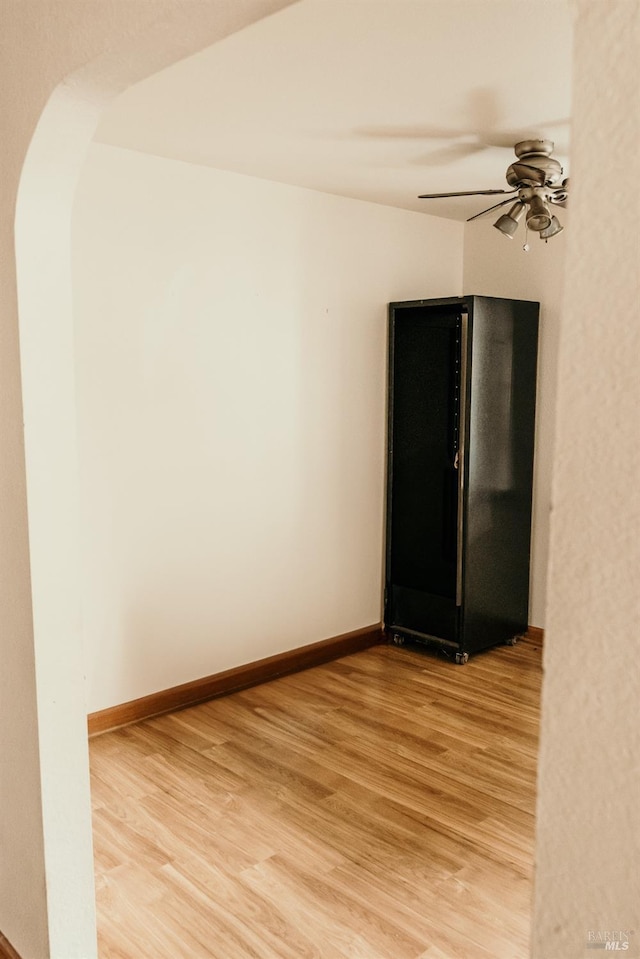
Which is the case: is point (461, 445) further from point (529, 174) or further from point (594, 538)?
point (594, 538)

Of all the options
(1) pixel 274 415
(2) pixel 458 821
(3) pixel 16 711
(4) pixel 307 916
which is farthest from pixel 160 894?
(1) pixel 274 415

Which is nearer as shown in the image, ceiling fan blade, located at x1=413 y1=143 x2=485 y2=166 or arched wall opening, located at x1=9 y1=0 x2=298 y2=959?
arched wall opening, located at x1=9 y1=0 x2=298 y2=959

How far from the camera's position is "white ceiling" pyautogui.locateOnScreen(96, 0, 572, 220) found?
6.64 ft

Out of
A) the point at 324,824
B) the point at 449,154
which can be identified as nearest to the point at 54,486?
the point at 324,824

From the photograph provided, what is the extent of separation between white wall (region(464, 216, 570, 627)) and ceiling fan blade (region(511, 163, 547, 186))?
57.6 inches

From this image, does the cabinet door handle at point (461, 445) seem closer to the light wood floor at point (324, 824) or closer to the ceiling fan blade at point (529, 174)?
the light wood floor at point (324, 824)

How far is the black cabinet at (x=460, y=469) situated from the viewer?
Answer: 4129 mm

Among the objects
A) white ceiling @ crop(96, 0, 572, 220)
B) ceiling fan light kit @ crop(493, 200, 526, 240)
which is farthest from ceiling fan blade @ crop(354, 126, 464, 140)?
ceiling fan light kit @ crop(493, 200, 526, 240)

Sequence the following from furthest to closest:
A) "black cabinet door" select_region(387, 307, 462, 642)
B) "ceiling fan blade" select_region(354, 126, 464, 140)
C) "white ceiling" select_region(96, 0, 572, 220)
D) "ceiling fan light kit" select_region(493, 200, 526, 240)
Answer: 1. "black cabinet door" select_region(387, 307, 462, 642)
2. "ceiling fan light kit" select_region(493, 200, 526, 240)
3. "ceiling fan blade" select_region(354, 126, 464, 140)
4. "white ceiling" select_region(96, 0, 572, 220)

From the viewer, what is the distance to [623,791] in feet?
2.27

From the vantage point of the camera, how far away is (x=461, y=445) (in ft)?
13.5

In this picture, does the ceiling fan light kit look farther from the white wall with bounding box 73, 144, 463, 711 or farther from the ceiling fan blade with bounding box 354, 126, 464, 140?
the white wall with bounding box 73, 144, 463, 711

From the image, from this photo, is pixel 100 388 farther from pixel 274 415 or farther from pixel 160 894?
pixel 160 894

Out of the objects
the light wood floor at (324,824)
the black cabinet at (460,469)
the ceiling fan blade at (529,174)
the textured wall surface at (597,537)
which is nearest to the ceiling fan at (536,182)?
the ceiling fan blade at (529,174)
